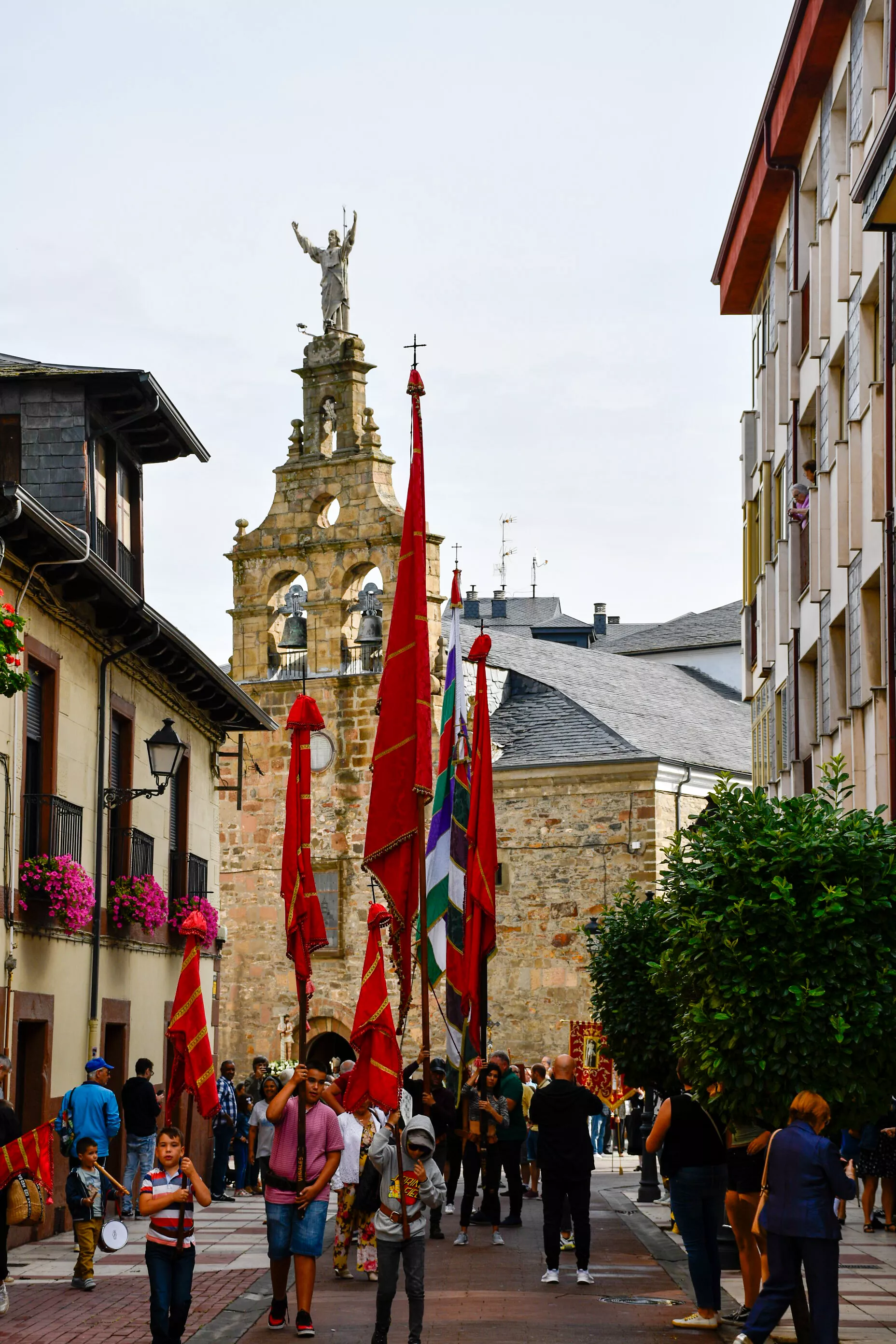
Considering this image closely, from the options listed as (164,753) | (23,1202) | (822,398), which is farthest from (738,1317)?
(822,398)

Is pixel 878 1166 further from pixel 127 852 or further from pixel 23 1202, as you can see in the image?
pixel 127 852

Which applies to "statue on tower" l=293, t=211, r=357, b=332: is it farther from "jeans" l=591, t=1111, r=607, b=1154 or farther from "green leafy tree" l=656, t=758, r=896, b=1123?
"green leafy tree" l=656, t=758, r=896, b=1123

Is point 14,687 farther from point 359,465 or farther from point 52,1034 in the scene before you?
point 359,465

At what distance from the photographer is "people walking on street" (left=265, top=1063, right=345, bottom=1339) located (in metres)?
11.4

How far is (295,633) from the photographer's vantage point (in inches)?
1615

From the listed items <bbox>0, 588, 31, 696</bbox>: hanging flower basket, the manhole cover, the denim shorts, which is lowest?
the manhole cover

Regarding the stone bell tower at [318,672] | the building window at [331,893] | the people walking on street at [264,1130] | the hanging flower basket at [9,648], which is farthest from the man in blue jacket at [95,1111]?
the building window at [331,893]

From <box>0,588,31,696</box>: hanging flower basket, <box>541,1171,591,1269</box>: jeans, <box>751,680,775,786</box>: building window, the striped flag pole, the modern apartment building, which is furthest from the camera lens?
<box>751,680,775,786</box>: building window

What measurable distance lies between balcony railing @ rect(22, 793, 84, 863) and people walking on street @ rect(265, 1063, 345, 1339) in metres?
6.50

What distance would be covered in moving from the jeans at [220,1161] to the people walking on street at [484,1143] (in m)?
4.87

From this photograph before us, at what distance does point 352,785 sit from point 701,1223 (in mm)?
28507

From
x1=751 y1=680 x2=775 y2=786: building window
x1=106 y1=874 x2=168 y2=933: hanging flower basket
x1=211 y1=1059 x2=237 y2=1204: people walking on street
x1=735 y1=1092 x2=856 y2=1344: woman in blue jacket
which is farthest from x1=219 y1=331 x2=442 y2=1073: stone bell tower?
x1=735 y1=1092 x2=856 y2=1344: woman in blue jacket

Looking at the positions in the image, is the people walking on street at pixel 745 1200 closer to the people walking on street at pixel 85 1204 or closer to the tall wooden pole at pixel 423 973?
the tall wooden pole at pixel 423 973

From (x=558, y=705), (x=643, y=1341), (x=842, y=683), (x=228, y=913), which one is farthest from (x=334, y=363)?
(x=643, y=1341)
